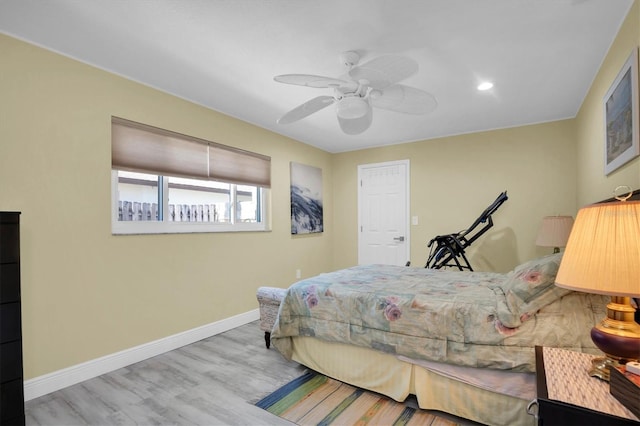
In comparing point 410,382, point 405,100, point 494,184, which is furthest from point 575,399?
point 494,184

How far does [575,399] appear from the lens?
1044mm

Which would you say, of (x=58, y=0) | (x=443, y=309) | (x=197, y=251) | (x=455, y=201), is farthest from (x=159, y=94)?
(x=455, y=201)

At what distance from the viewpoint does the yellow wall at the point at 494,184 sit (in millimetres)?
3779

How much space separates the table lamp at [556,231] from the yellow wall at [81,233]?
3497 mm

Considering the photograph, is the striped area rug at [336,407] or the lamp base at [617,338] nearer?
the lamp base at [617,338]

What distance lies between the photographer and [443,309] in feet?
6.15

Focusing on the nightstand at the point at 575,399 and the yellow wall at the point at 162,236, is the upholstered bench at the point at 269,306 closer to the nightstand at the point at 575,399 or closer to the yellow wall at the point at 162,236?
the yellow wall at the point at 162,236

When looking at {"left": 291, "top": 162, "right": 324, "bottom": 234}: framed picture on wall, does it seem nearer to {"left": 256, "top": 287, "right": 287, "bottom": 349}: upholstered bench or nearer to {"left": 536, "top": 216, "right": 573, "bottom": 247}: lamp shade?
{"left": 256, "top": 287, "right": 287, "bottom": 349}: upholstered bench

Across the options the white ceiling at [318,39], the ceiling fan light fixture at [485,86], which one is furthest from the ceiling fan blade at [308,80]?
the ceiling fan light fixture at [485,86]

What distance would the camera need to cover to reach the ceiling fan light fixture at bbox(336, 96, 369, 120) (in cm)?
206

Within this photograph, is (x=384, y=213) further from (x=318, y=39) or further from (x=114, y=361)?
(x=114, y=361)

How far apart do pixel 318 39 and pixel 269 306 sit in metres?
2.18

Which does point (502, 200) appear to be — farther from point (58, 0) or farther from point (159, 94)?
point (58, 0)

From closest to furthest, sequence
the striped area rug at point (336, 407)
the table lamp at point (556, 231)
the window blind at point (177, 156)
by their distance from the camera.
→ the striped area rug at point (336, 407), the window blind at point (177, 156), the table lamp at point (556, 231)
